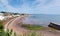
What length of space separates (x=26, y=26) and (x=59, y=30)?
5.67ft

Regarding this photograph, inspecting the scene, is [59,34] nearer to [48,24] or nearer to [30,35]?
[48,24]

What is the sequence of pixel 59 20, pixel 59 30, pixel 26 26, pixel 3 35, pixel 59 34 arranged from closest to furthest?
pixel 3 35 < pixel 26 26 < pixel 59 34 < pixel 59 30 < pixel 59 20

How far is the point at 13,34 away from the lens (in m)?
0.81

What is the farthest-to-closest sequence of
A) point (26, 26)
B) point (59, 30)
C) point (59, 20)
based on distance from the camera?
point (59, 20) → point (59, 30) → point (26, 26)

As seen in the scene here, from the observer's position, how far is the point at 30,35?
0.82 m

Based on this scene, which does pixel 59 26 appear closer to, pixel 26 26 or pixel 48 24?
pixel 48 24

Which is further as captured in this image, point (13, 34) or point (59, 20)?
point (59, 20)

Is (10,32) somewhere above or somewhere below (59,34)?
above

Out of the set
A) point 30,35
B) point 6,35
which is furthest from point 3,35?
point 30,35

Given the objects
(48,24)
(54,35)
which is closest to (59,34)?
(54,35)

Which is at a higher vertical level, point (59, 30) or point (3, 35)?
point (3, 35)

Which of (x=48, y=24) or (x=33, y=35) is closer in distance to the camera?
(x=33, y=35)

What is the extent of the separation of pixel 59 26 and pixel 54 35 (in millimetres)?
1058

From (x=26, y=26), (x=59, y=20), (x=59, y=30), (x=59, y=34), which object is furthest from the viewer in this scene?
(x=59, y=20)
